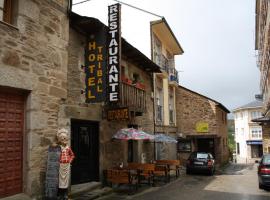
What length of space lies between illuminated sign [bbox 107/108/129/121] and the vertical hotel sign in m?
1.12

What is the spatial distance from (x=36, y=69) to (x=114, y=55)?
2940 millimetres

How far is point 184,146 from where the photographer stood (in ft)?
81.4

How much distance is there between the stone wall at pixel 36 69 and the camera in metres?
7.19

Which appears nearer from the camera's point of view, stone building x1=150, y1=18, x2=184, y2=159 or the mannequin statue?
the mannequin statue

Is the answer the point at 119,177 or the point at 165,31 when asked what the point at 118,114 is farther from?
the point at 165,31

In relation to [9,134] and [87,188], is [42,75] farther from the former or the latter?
[87,188]

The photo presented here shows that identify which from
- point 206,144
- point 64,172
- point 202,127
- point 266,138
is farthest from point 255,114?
point 64,172

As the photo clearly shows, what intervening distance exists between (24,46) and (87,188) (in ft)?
16.8

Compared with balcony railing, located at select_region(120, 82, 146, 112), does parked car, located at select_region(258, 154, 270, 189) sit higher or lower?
lower

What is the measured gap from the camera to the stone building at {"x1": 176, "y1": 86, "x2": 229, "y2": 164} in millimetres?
24328

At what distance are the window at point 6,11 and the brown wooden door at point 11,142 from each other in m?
1.75

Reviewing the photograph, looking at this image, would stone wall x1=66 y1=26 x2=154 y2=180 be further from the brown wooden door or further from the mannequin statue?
the brown wooden door

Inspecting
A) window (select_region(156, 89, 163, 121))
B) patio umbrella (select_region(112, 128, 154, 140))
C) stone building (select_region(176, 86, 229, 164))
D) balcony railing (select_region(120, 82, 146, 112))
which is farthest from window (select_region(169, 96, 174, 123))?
patio umbrella (select_region(112, 128, 154, 140))

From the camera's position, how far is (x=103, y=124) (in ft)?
38.6
